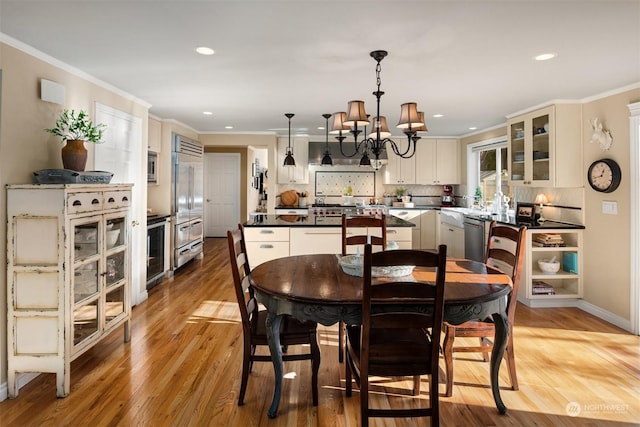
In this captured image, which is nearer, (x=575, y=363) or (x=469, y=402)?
(x=469, y=402)

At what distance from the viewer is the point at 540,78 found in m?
3.39

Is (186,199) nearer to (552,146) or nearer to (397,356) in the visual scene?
(397,356)

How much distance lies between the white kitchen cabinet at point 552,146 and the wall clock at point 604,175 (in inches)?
7.8

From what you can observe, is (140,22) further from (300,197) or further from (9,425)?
(300,197)

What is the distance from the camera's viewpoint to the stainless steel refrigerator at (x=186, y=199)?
5.61m

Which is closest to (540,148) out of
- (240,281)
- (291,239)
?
(291,239)

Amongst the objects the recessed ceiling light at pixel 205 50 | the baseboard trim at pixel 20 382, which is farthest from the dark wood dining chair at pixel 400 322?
the baseboard trim at pixel 20 382

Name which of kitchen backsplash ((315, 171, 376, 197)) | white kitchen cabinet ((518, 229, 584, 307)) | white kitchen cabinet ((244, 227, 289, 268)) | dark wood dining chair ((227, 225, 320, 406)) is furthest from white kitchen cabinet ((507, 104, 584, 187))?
dark wood dining chair ((227, 225, 320, 406))

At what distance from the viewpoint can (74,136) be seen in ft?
9.75

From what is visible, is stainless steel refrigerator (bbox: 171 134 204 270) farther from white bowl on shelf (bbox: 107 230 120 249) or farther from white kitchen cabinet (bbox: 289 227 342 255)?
white bowl on shelf (bbox: 107 230 120 249)

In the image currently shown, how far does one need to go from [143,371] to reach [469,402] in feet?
7.23

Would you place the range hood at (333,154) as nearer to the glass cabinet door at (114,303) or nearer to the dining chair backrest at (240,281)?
the glass cabinet door at (114,303)

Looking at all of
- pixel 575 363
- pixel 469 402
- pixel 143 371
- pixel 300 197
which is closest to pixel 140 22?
pixel 143 371

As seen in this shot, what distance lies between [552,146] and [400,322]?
143 inches
